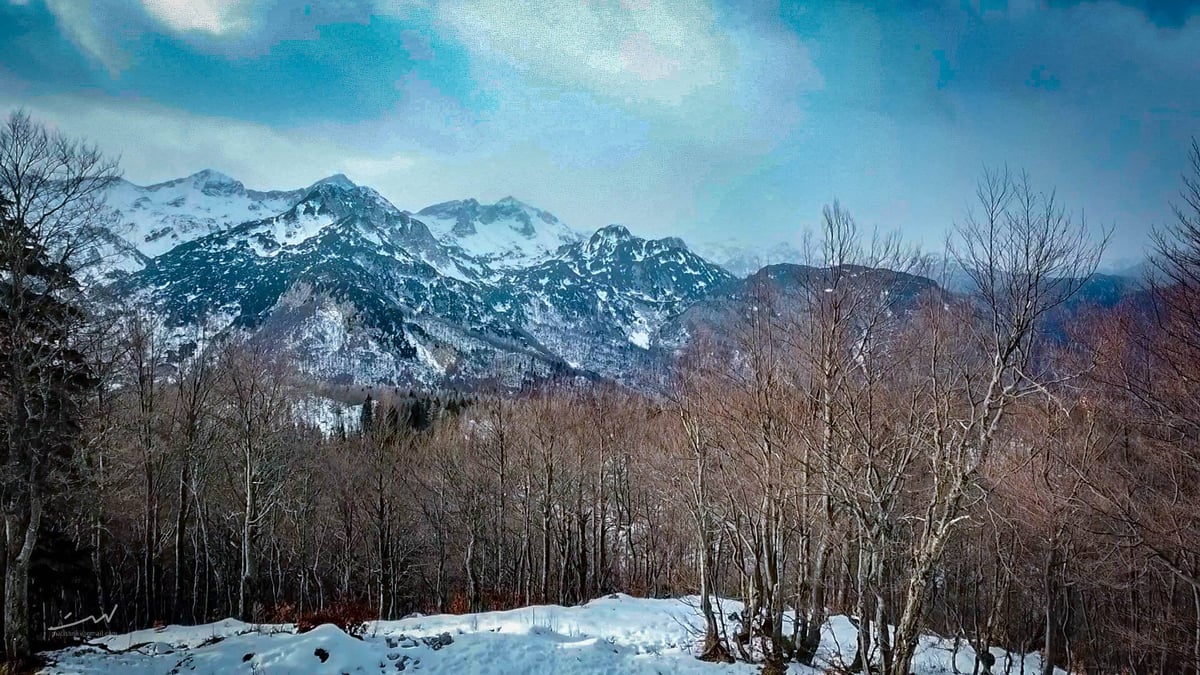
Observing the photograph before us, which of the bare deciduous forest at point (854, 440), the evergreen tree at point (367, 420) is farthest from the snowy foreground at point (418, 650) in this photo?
the evergreen tree at point (367, 420)

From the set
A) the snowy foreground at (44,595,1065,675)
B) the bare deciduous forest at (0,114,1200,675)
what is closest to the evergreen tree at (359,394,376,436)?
the bare deciduous forest at (0,114,1200,675)

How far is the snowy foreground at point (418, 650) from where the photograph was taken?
10.8 metres

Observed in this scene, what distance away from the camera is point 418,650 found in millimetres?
11945

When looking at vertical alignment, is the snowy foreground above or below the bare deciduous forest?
below

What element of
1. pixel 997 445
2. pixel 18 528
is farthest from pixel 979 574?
pixel 18 528

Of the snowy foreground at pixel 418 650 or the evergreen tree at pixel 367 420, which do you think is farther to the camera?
the evergreen tree at pixel 367 420

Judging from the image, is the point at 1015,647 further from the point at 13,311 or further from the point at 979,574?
the point at 13,311

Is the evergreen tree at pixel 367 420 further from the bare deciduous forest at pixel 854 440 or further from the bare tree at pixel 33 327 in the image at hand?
the bare tree at pixel 33 327

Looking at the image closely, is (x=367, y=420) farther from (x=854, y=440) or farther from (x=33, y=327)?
(x=854, y=440)

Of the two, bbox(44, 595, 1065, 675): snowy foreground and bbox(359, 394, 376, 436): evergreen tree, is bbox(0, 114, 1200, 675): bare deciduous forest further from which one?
bbox(359, 394, 376, 436): evergreen tree

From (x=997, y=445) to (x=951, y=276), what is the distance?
28.7 ft

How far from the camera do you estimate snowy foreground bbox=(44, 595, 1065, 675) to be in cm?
1078

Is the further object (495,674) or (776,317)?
(776,317)

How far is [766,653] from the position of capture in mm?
11789
